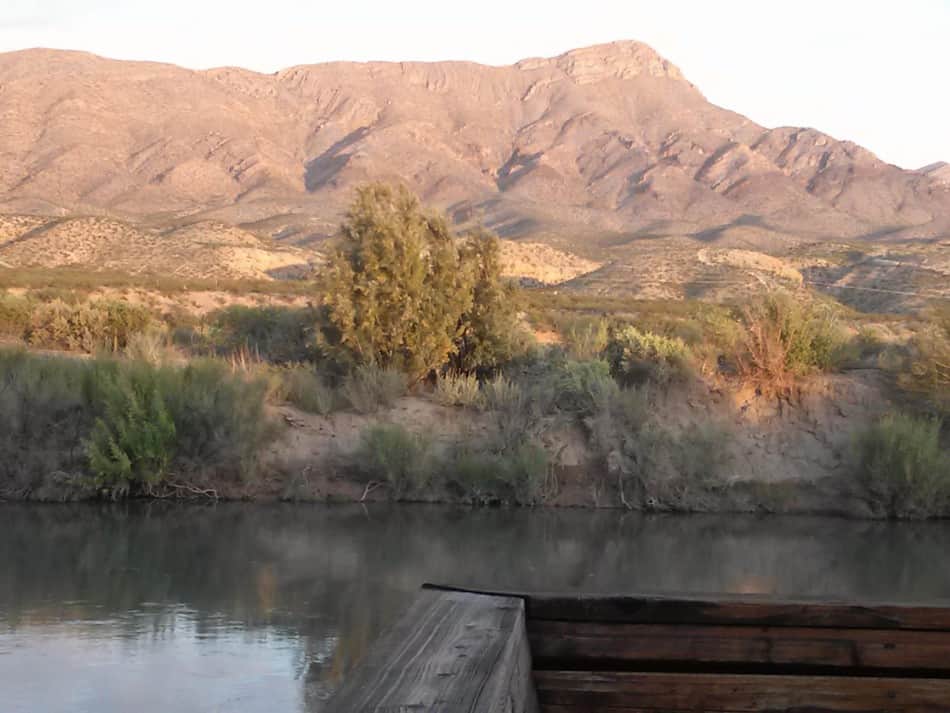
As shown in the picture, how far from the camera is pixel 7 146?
13188cm

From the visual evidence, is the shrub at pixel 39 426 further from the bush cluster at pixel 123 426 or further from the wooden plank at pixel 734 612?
the wooden plank at pixel 734 612

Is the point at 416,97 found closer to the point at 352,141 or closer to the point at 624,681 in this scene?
the point at 352,141

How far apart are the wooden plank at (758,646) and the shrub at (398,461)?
17.1 metres

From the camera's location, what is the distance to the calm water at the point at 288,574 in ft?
31.8

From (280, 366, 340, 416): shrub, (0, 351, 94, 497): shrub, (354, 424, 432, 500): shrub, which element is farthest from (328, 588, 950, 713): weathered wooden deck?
(280, 366, 340, 416): shrub

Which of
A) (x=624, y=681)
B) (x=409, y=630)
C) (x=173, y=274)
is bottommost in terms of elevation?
(x=173, y=274)

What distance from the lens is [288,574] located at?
1427 centimetres

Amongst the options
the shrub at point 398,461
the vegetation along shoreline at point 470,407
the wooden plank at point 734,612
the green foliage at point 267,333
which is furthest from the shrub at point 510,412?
the wooden plank at point 734,612

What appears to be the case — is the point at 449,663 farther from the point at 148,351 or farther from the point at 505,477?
the point at 148,351

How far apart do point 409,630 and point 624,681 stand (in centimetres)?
72

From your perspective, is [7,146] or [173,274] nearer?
[173,274]

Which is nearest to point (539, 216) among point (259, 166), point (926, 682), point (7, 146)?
point (259, 166)

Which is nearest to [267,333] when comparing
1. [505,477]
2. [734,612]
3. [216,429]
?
[216,429]

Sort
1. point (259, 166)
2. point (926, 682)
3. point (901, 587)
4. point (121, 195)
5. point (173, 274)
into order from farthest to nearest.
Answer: point (259, 166)
point (121, 195)
point (173, 274)
point (901, 587)
point (926, 682)
